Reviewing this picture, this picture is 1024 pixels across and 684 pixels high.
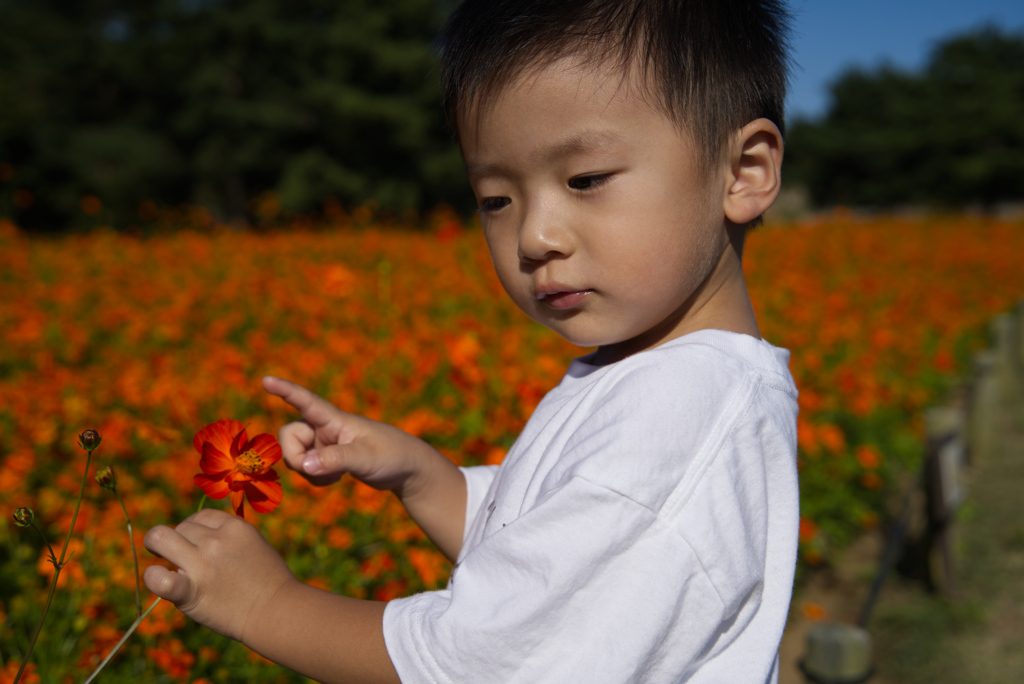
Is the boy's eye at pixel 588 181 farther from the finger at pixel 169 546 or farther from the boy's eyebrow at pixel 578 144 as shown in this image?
the finger at pixel 169 546

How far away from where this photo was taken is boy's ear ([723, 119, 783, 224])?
0.88 m

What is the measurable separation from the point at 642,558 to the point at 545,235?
1.16ft

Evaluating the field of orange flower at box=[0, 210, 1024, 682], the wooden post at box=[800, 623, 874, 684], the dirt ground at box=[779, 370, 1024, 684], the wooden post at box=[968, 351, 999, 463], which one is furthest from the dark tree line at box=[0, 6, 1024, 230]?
the wooden post at box=[800, 623, 874, 684]

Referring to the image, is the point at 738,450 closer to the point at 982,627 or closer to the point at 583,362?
the point at 583,362

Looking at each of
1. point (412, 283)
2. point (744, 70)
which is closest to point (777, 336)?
point (412, 283)

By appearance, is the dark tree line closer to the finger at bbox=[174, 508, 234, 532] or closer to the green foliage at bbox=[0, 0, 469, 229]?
the green foliage at bbox=[0, 0, 469, 229]

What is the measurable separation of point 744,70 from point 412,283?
4.74 m

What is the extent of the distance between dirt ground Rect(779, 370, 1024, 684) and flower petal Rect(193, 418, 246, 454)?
2226 millimetres

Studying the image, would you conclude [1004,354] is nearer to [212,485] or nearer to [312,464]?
[312,464]

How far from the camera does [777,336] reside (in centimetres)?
443

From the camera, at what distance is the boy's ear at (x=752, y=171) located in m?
0.88

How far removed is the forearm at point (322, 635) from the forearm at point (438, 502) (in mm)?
355

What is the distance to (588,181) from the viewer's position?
804mm

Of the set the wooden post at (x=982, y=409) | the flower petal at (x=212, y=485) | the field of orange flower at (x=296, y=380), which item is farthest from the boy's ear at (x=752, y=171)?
the wooden post at (x=982, y=409)
